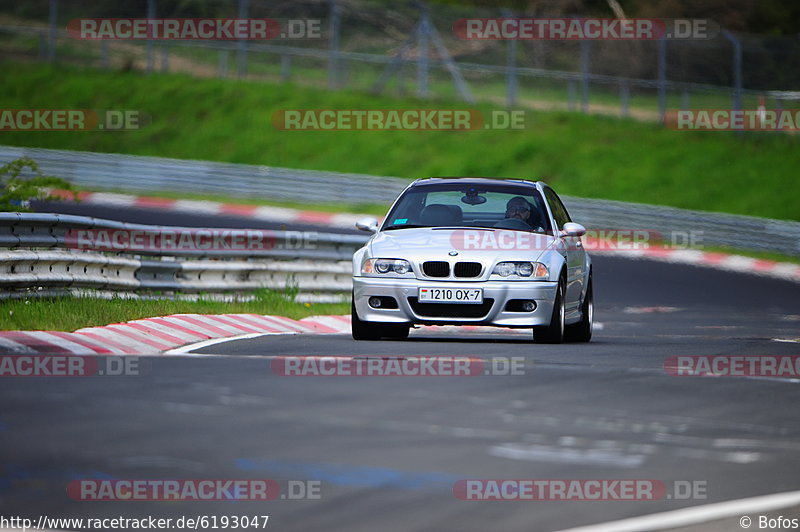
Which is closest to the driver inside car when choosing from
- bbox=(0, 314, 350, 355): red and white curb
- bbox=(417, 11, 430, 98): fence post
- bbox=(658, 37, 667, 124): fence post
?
bbox=(0, 314, 350, 355): red and white curb

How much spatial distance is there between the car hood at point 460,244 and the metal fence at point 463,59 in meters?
21.2

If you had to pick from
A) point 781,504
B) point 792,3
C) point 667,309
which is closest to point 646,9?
point 792,3

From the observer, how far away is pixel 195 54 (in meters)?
42.0

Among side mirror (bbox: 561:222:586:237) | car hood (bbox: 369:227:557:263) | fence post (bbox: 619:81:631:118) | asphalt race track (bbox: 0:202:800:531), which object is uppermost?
fence post (bbox: 619:81:631:118)

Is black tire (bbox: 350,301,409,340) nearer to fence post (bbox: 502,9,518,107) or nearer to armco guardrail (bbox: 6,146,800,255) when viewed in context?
armco guardrail (bbox: 6,146,800,255)

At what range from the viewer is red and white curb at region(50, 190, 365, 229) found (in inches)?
1194

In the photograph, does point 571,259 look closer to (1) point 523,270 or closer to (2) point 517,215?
(2) point 517,215

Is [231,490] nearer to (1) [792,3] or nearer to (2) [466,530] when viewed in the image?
(2) [466,530]

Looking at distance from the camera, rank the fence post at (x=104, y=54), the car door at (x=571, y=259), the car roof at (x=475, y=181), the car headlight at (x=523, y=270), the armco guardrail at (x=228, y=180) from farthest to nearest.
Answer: the fence post at (x=104, y=54)
the armco guardrail at (x=228, y=180)
the car roof at (x=475, y=181)
the car door at (x=571, y=259)
the car headlight at (x=523, y=270)

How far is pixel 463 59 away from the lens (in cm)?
3678

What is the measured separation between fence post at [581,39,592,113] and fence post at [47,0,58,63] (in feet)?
49.2

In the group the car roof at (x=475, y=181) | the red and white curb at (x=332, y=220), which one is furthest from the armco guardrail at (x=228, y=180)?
the car roof at (x=475, y=181)

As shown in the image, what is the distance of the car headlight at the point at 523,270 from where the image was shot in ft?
38.4

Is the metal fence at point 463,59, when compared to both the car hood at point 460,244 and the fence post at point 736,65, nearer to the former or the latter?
the fence post at point 736,65
